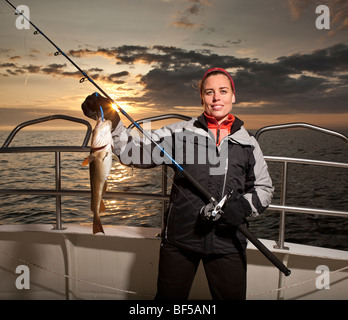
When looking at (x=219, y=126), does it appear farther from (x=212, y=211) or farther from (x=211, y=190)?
(x=212, y=211)

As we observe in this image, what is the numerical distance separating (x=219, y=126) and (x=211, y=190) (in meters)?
0.46

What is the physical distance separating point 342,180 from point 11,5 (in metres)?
35.9

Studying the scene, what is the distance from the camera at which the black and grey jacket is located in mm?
2059

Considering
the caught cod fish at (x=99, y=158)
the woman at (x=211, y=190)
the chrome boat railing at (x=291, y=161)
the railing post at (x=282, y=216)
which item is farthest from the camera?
the railing post at (x=282, y=216)

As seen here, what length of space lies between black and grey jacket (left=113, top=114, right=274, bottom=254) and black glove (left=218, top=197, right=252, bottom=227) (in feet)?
0.06

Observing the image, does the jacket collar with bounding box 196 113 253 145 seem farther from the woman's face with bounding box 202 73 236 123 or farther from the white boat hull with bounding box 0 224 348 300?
the white boat hull with bounding box 0 224 348 300

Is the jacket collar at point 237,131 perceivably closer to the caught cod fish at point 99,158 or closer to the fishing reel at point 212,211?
the fishing reel at point 212,211

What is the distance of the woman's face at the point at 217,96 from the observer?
2.16 m

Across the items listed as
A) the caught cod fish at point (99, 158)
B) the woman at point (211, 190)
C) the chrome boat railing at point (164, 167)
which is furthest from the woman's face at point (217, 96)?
the caught cod fish at point (99, 158)

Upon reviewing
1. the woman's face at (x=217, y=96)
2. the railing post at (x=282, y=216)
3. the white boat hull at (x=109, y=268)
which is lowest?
the white boat hull at (x=109, y=268)
